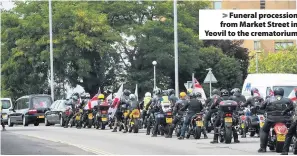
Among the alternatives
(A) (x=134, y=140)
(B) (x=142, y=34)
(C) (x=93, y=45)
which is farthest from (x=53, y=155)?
(B) (x=142, y=34)

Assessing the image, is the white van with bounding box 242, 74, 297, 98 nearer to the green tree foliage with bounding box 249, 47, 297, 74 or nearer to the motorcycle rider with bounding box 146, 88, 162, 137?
the motorcycle rider with bounding box 146, 88, 162, 137

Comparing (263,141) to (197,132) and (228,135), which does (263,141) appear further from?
(197,132)

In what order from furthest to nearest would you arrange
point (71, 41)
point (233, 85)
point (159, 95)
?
point (233, 85), point (71, 41), point (159, 95)

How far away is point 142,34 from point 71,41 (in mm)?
7069

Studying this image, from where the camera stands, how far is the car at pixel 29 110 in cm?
4512

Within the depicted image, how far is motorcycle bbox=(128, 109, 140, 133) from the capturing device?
106 feet

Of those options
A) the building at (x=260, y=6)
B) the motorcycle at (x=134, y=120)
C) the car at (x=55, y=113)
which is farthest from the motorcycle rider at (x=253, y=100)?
the building at (x=260, y=6)

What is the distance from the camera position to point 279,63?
89312 mm

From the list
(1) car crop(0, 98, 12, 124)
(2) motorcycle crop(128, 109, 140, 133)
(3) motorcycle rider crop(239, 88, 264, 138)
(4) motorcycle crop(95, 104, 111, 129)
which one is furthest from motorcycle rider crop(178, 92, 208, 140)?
(1) car crop(0, 98, 12, 124)

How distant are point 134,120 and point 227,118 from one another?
30.9ft

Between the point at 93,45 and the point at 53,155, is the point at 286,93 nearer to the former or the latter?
the point at 53,155

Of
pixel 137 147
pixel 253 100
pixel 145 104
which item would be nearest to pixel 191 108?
pixel 253 100

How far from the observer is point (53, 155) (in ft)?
65.1

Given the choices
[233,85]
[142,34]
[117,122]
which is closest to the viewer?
[117,122]
